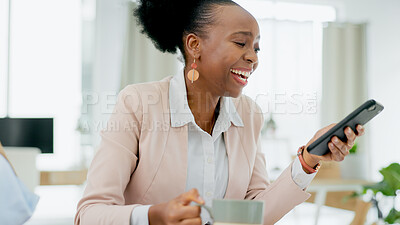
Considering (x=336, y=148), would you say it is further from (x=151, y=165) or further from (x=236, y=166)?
(x=151, y=165)

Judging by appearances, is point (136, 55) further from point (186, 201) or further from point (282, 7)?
point (186, 201)

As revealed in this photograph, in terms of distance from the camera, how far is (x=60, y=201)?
4.45 meters

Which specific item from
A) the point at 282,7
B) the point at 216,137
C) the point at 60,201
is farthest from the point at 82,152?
the point at 216,137

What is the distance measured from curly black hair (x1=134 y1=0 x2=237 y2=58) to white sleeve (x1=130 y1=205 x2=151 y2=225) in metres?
0.57

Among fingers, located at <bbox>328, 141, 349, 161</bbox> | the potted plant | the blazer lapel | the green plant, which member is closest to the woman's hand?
fingers, located at <bbox>328, 141, 349, 161</bbox>

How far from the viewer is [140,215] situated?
0.91 metres

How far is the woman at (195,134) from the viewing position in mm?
1087

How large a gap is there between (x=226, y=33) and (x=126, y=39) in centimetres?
370

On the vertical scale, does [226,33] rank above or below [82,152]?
above

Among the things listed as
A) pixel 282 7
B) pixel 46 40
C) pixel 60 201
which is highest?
pixel 282 7

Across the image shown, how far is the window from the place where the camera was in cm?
449

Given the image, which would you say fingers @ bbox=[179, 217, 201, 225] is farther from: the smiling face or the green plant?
the green plant

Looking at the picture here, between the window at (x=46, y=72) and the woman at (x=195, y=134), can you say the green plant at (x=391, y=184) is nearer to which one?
the woman at (x=195, y=134)

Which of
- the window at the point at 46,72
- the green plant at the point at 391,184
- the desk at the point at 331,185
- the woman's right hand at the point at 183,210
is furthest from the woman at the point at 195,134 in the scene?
the window at the point at 46,72
